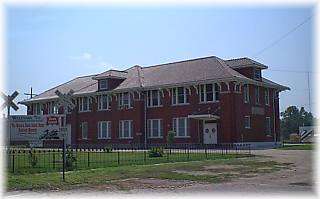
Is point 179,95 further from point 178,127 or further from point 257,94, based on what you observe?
point 257,94

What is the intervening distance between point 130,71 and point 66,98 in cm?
3857

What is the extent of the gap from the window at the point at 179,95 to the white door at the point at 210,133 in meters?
3.41

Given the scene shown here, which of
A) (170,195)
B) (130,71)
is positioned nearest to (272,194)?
(170,195)

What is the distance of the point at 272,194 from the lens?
42.5ft

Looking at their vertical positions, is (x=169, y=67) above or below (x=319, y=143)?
above

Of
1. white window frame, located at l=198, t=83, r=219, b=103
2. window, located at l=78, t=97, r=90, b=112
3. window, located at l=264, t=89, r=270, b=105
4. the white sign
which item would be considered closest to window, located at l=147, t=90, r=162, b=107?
white window frame, located at l=198, t=83, r=219, b=103

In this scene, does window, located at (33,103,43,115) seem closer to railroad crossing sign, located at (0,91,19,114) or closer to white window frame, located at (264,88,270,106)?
white window frame, located at (264,88,270,106)

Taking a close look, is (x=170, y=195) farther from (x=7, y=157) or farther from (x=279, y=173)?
A: (x=7, y=157)

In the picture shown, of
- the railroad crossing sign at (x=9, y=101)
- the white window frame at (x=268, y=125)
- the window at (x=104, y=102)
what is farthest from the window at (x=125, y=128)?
the railroad crossing sign at (x=9, y=101)

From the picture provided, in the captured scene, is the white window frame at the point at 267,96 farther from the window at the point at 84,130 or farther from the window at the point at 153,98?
the window at the point at 84,130

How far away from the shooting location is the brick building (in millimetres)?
42781

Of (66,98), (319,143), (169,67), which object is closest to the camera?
(66,98)

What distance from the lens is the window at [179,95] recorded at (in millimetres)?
45594

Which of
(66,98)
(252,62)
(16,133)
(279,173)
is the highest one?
(252,62)
